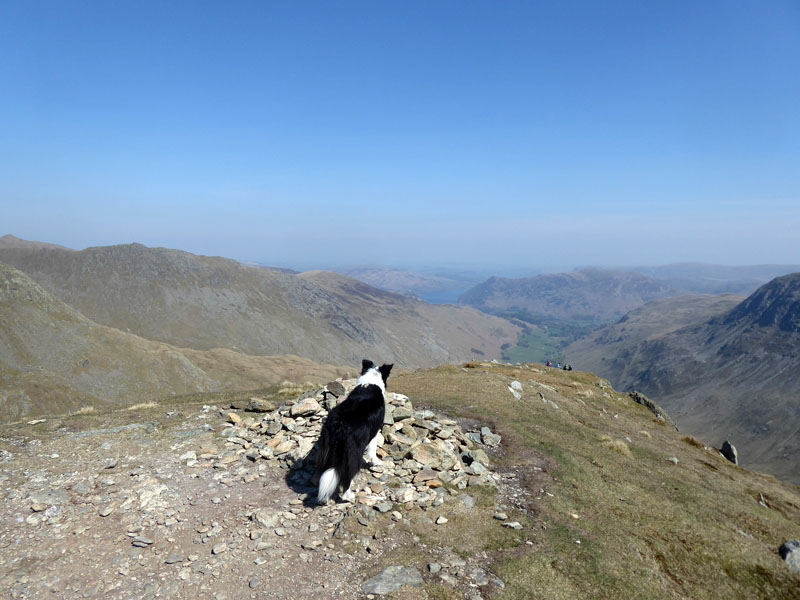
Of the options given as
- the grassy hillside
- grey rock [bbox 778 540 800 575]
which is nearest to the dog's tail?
the grassy hillside

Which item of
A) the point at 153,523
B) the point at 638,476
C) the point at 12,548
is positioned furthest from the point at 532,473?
the point at 12,548

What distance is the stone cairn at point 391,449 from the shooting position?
1244cm

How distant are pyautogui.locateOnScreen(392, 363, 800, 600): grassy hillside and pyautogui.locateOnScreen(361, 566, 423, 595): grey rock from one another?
0.86 metres

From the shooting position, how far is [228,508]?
1124 cm

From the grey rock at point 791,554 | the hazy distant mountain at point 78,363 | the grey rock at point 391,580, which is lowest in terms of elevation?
the hazy distant mountain at point 78,363

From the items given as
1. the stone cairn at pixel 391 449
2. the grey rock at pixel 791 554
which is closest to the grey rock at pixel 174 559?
the stone cairn at pixel 391 449

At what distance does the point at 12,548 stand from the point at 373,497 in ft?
28.0

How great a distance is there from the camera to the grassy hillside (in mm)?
10031

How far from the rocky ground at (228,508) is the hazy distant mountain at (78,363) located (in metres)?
80.8

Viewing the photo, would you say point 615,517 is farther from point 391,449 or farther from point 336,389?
point 336,389

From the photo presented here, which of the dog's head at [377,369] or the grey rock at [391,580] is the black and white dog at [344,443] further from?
the grey rock at [391,580]

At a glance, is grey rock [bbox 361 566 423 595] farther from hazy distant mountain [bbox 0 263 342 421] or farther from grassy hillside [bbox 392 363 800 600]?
hazy distant mountain [bbox 0 263 342 421]

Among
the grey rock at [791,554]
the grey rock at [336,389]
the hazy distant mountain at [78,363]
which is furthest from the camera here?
the hazy distant mountain at [78,363]

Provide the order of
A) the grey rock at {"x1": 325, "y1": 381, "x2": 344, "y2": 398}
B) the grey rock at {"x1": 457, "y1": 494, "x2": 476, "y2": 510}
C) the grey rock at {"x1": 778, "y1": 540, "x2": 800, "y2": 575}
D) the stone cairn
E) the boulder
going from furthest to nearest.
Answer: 1. the grey rock at {"x1": 325, "y1": 381, "x2": 344, "y2": 398}
2. the boulder
3. the grey rock at {"x1": 778, "y1": 540, "x2": 800, "y2": 575}
4. the stone cairn
5. the grey rock at {"x1": 457, "y1": 494, "x2": 476, "y2": 510}
